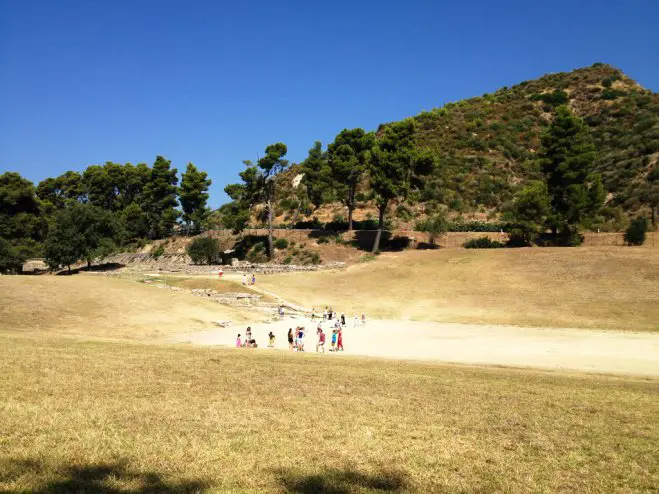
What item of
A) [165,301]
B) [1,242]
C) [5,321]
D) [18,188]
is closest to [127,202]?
[18,188]

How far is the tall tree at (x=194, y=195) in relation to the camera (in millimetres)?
82312

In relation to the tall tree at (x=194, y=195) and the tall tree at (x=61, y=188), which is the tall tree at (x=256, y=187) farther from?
the tall tree at (x=61, y=188)

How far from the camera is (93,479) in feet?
20.1

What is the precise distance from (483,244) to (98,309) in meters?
43.5

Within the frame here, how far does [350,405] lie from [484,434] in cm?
294

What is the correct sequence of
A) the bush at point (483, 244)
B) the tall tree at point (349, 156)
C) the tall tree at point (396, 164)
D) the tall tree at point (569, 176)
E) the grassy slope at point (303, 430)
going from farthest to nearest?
1. the tall tree at point (349, 156)
2. the tall tree at point (396, 164)
3. the bush at point (483, 244)
4. the tall tree at point (569, 176)
5. the grassy slope at point (303, 430)

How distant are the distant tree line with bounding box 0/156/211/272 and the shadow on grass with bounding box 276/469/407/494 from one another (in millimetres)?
60034

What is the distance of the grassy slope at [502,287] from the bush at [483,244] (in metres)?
4.53

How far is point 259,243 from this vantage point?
228 ft

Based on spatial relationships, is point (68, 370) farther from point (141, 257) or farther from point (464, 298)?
point (141, 257)

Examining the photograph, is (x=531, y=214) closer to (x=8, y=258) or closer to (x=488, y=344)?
(x=488, y=344)

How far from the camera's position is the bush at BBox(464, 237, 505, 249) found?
5953cm

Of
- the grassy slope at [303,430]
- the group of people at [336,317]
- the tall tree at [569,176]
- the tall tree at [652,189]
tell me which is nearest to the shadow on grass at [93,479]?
the grassy slope at [303,430]

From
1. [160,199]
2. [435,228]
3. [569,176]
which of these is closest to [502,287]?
[435,228]
